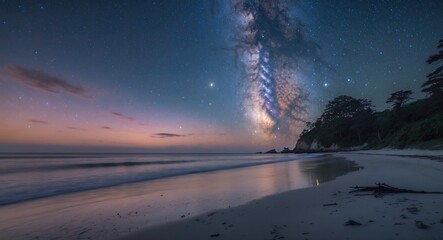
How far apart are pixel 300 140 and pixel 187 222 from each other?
133m

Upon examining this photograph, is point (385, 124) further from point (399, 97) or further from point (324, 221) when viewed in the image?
point (324, 221)

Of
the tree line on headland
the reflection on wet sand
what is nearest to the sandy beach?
the reflection on wet sand

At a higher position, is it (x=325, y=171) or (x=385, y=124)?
(x=385, y=124)

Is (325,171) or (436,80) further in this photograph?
(436,80)

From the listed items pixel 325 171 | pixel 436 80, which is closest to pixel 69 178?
pixel 325 171

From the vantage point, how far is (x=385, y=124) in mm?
56406

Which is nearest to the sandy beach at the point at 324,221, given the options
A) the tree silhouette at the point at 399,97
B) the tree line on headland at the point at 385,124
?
the tree line on headland at the point at 385,124

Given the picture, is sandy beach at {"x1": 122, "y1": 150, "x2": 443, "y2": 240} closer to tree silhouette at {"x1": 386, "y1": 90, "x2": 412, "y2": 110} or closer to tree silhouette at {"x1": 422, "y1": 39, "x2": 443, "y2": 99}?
tree silhouette at {"x1": 422, "y1": 39, "x2": 443, "y2": 99}

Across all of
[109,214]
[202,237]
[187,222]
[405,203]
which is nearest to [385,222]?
[405,203]

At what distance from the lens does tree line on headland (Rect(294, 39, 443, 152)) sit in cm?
2969

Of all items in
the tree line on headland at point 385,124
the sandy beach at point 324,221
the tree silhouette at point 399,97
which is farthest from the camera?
the tree silhouette at point 399,97

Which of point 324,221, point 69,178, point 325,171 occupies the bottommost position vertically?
point 69,178

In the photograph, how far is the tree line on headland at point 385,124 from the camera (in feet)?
97.4

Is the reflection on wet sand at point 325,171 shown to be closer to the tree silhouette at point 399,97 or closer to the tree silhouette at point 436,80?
the tree silhouette at point 436,80
